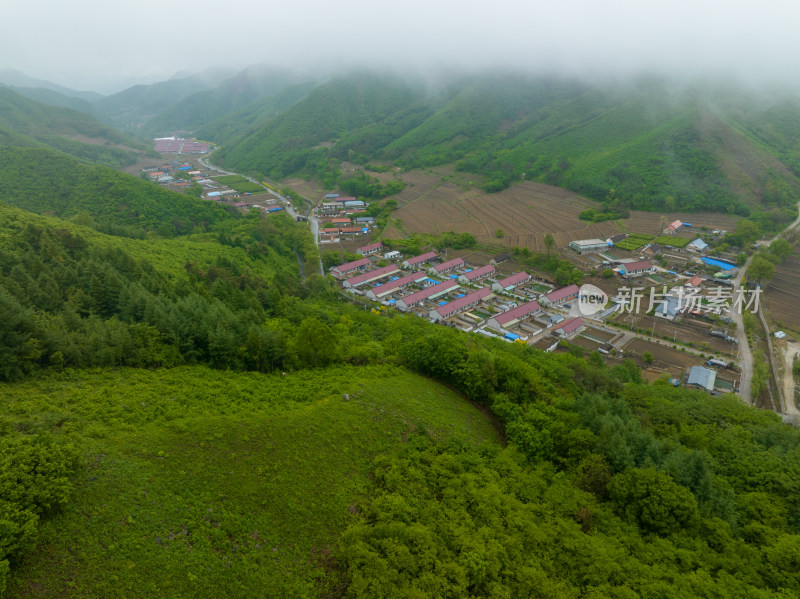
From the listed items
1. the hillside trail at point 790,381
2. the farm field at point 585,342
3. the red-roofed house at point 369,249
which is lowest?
the hillside trail at point 790,381

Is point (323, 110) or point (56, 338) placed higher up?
point (323, 110)

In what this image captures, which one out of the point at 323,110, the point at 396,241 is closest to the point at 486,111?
the point at 323,110

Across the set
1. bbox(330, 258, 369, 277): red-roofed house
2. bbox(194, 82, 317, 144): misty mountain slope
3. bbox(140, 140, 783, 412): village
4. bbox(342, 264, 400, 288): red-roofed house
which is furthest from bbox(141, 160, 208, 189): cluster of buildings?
bbox(342, 264, 400, 288): red-roofed house

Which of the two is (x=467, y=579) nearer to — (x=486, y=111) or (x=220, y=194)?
(x=220, y=194)

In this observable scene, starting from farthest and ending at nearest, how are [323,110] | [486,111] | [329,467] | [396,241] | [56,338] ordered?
[323,110]
[486,111]
[396,241]
[56,338]
[329,467]

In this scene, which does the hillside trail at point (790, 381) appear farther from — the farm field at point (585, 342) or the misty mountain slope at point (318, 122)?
the misty mountain slope at point (318, 122)

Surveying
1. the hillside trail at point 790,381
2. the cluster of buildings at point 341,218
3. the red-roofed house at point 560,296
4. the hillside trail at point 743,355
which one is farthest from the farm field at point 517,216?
the hillside trail at point 790,381

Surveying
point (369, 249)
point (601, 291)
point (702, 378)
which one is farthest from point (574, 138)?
point (702, 378)
